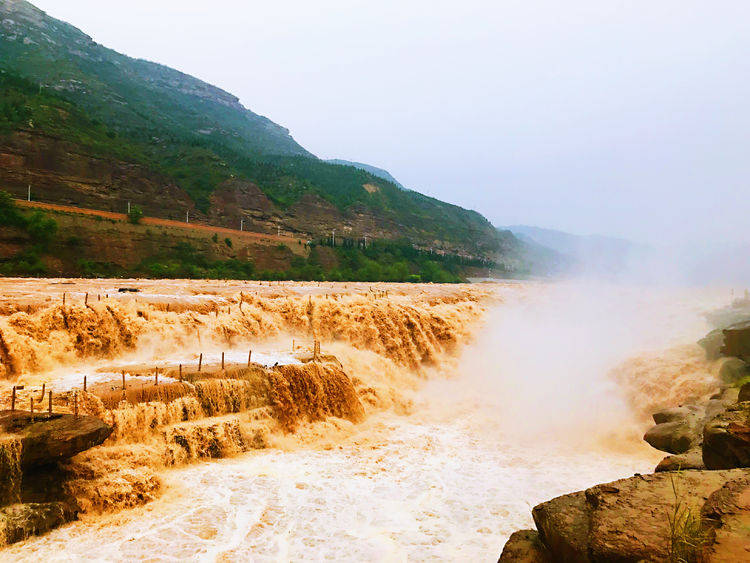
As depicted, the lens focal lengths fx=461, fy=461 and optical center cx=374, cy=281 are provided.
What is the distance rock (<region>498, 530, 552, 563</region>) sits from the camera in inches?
178

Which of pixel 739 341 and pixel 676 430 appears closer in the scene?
pixel 676 430

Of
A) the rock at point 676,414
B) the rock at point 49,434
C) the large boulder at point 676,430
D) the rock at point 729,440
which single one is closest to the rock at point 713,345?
the rock at point 676,414

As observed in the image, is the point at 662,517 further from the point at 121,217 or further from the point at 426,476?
the point at 121,217

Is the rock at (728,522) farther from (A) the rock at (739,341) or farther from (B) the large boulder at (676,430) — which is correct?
(A) the rock at (739,341)

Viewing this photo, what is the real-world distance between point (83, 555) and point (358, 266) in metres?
57.2

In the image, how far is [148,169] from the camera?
192 ft

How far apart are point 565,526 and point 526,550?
2.26ft

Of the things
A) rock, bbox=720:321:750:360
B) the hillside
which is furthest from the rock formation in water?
the hillside

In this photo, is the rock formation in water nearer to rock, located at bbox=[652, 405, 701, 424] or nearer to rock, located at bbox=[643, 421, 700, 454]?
rock, located at bbox=[643, 421, 700, 454]

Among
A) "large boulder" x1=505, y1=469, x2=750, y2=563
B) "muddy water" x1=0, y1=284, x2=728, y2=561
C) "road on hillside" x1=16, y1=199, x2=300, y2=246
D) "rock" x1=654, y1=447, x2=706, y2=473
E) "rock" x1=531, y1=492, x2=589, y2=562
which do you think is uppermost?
"road on hillside" x1=16, y1=199, x2=300, y2=246

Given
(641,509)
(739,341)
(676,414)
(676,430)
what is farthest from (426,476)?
(739,341)

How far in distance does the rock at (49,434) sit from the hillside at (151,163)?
46.1 m

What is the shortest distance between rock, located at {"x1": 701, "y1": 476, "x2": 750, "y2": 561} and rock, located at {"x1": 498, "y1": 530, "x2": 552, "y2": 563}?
1.55 m

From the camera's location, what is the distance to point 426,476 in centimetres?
972
